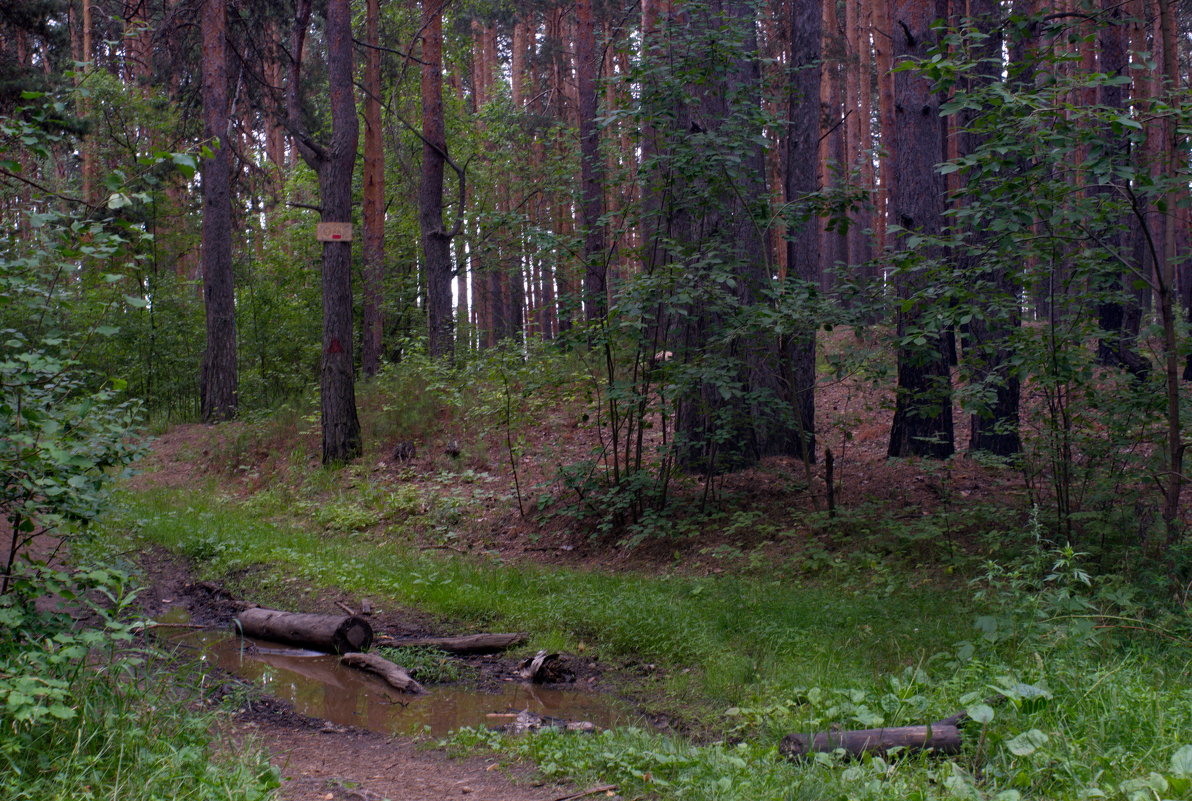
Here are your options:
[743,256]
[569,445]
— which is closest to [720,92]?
[743,256]

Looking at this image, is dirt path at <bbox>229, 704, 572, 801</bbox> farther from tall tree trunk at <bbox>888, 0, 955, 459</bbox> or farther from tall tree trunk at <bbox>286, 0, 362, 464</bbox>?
tall tree trunk at <bbox>286, 0, 362, 464</bbox>

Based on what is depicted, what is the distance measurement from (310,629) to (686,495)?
4.59 metres

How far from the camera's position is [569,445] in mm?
13680

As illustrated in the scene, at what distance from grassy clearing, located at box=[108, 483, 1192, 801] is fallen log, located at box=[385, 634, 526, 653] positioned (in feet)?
0.83

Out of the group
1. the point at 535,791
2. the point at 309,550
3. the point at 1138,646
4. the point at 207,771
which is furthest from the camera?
the point at 309,550


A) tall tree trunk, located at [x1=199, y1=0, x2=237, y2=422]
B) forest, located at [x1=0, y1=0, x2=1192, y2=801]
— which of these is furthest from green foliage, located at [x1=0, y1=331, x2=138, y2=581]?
tall tree trunk, located at [x1=199, y1=0, x2=237, y2=422]

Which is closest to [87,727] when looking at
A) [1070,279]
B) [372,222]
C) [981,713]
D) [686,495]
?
[981,713]

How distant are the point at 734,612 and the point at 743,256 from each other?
13.2 feet

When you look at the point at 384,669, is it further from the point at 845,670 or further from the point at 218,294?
the point at 218,294

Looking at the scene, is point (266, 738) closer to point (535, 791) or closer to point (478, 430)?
point (535, 791)

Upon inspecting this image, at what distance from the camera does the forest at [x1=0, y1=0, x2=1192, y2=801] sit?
13.6ft

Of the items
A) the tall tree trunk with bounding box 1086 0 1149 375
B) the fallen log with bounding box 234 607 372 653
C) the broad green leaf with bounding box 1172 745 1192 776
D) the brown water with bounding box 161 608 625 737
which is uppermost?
the tall tree trunk with bounding box 1086 0 1149 375

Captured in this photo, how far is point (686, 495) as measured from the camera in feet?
33.5

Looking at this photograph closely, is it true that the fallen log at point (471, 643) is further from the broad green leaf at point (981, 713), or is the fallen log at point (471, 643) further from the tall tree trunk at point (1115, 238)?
the tall tree trunk at point (1115, 238)
